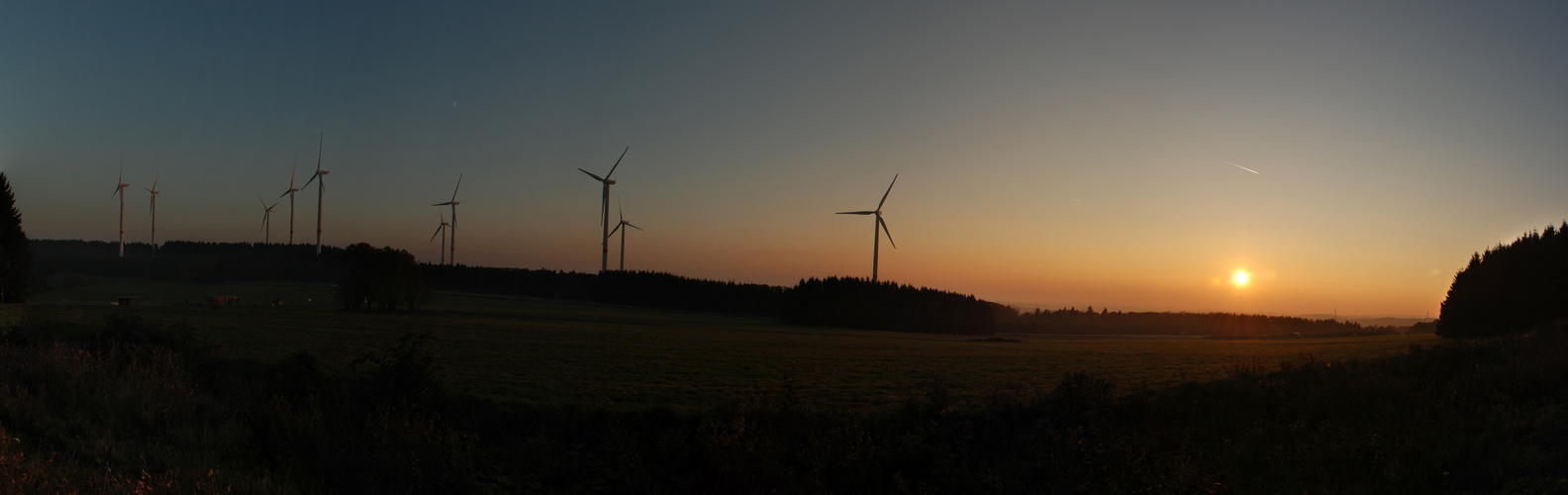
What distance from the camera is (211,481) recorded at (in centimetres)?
1104

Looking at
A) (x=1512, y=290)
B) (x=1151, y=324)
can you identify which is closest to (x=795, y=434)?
(x=1512, y=290)

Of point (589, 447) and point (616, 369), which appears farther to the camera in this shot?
point (616, 369)

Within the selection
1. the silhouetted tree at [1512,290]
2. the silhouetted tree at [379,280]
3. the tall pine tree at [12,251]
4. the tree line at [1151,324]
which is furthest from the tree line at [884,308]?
the tall pine tree at [12,251]

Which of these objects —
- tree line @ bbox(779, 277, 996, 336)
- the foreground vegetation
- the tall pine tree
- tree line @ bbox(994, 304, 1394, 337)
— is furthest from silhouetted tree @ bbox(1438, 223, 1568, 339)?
the tall pine tree

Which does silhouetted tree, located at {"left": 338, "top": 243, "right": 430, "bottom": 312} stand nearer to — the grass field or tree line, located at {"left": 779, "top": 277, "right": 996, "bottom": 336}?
the grass field

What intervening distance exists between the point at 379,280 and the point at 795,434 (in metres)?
59.2

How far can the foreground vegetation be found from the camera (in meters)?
13.6

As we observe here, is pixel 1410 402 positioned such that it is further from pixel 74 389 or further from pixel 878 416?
pixel 74 389

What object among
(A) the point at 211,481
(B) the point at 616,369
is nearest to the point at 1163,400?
(B) the point at 616,369

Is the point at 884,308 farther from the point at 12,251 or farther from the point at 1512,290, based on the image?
the point at 12,251

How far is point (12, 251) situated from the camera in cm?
4728

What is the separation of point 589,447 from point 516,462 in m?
1.57

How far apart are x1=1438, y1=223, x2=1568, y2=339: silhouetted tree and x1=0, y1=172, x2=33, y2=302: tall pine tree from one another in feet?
286

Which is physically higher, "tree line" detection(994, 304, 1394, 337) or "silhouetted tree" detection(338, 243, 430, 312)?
"silhouetted tree" detection(338, 243, 430, 312)
